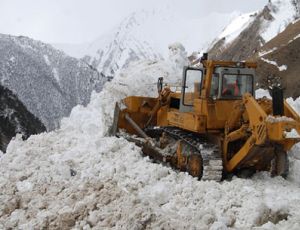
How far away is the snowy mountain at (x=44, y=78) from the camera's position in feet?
84.7

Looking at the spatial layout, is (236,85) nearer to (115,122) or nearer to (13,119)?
(115,122)

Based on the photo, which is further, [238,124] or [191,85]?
[191,85]

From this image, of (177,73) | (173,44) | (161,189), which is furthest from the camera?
(173,44)

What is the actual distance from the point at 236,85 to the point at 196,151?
4.42 ft

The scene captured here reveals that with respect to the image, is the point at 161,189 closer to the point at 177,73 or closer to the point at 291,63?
the point at 177,73

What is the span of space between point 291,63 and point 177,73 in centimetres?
→ 1972

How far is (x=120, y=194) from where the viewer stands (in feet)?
26.6

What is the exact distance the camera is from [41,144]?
12477 mm

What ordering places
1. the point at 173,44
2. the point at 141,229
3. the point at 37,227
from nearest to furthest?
the point at 141,229 < the point at 37,227 < the point at 173,44

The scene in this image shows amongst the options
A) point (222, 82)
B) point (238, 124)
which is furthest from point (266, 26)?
point (238, 124)

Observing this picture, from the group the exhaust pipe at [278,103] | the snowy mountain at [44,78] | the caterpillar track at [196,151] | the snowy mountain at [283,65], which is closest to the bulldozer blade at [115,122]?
the caterpillar track at [196,151]

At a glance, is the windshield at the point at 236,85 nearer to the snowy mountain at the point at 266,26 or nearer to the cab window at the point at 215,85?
the cab window at the point at 215,85

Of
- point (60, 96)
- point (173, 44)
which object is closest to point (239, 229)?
point (173, 44)

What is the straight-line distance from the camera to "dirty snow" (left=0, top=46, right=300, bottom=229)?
277 inches
